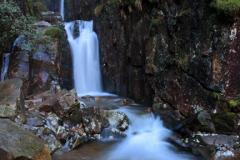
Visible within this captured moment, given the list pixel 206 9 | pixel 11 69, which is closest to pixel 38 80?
pixel 11 69

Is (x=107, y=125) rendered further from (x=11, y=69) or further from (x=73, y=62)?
(x=73, y=62)

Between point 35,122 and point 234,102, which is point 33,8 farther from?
point 234,102

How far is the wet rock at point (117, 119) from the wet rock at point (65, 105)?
1.38m

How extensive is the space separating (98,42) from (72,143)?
1237 cm

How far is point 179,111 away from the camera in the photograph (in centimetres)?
680

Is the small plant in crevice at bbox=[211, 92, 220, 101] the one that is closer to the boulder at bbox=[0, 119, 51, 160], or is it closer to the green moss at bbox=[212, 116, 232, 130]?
the green moss at bbox=[212, 116, 232, 130]

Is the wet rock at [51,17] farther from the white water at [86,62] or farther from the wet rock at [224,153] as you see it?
the wet rock at [224,153]

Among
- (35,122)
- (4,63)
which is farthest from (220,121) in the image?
(4,63)

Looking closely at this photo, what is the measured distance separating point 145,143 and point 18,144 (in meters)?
4.16

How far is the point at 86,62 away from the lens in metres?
15.6

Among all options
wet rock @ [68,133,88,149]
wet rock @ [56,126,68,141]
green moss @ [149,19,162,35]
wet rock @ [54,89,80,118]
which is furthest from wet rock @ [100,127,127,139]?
green moss @ [149,19,162,35]

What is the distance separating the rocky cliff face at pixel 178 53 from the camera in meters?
5.71

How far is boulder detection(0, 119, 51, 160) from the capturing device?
2.63 m

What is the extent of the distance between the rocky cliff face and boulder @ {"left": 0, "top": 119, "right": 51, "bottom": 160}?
5.51 meters
